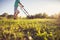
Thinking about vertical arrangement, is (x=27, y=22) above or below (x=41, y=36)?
above

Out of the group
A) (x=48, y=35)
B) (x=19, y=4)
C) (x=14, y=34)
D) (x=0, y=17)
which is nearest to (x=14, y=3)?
(x=19, y=4)

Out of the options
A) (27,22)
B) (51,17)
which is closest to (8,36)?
(27,22)

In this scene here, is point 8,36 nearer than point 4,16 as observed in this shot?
Yes

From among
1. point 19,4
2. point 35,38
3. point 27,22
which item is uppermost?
point 19,4

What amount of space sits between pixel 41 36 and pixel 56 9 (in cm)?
68

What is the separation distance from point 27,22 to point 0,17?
1.72 feet

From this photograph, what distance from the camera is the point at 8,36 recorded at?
3.59 meters

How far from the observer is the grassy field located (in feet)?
11.8

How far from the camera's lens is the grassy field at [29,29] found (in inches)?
142

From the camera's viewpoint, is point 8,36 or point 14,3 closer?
point 8,36

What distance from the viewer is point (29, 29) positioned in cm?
375

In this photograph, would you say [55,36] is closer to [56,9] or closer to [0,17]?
[56,9]

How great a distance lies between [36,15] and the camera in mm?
4035

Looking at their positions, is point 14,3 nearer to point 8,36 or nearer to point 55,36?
point 8,36
